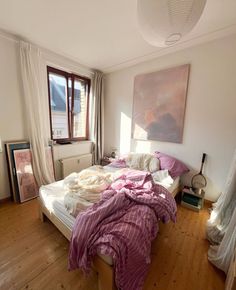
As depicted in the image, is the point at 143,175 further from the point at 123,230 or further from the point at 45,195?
the point at 45,195

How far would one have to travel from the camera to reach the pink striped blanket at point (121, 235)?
3.23 feet

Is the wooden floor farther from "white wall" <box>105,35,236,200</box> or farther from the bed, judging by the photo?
"white wall" <box>105,35,236,200</box>

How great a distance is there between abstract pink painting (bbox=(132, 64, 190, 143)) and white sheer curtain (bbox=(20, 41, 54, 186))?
1.75 meters

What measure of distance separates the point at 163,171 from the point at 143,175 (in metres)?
0.65

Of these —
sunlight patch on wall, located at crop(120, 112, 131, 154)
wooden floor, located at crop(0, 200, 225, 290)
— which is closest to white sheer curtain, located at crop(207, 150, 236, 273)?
wooden floor, located at crop(0, 200, 225, 290)

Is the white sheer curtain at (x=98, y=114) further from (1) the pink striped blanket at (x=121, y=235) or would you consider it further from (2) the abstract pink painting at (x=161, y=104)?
(1) the pink striped blanket at (x=121, y=235)

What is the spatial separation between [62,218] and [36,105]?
1913 millimetres

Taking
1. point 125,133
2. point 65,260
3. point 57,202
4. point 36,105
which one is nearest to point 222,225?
point 65,260

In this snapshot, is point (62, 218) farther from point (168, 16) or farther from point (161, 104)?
point (161, 104)

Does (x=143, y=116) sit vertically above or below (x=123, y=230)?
above

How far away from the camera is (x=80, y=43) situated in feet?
7.55

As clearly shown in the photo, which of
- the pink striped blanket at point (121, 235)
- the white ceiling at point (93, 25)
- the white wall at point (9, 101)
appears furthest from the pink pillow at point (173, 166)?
the white wall at point (9, 101)

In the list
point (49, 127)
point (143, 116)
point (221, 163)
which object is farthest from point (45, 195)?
point (221, 163)

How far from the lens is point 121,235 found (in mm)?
1025
